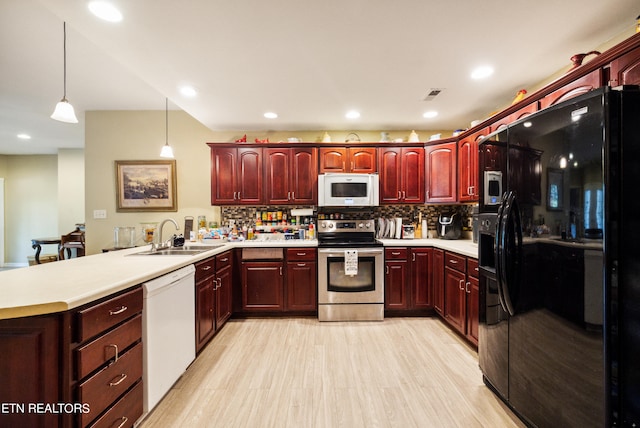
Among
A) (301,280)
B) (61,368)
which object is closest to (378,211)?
(301,280)

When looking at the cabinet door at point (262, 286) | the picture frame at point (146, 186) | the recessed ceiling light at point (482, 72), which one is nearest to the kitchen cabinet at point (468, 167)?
the recessed ceiling light at point (482, 72)

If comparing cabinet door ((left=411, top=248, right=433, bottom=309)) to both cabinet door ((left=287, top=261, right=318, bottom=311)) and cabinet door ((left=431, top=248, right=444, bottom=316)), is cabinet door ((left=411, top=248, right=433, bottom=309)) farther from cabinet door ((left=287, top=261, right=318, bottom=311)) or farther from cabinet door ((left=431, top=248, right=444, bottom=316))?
cabinet door ((left=287, top=261, right=318, bottom=311))

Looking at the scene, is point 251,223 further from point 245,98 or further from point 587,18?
point 587,18

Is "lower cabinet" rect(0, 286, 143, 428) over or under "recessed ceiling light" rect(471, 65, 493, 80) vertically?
under

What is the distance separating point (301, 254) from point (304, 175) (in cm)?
108

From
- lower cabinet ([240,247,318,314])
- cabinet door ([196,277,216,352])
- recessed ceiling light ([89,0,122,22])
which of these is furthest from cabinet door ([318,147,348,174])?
recessed ceiling light ([89,0,122,22])

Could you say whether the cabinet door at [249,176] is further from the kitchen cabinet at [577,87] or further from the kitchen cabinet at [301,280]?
the kitchen cabinet at [577,87]

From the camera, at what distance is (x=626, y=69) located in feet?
4.37

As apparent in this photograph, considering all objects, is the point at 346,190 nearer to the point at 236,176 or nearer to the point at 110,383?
the point at 236,176

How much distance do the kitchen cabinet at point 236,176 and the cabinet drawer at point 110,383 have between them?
2251mm

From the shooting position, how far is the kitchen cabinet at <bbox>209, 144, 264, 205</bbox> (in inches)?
137

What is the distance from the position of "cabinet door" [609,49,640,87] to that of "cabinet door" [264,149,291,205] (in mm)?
2908

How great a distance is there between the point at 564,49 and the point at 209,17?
8.36 feet

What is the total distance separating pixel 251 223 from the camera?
3.77 meters
